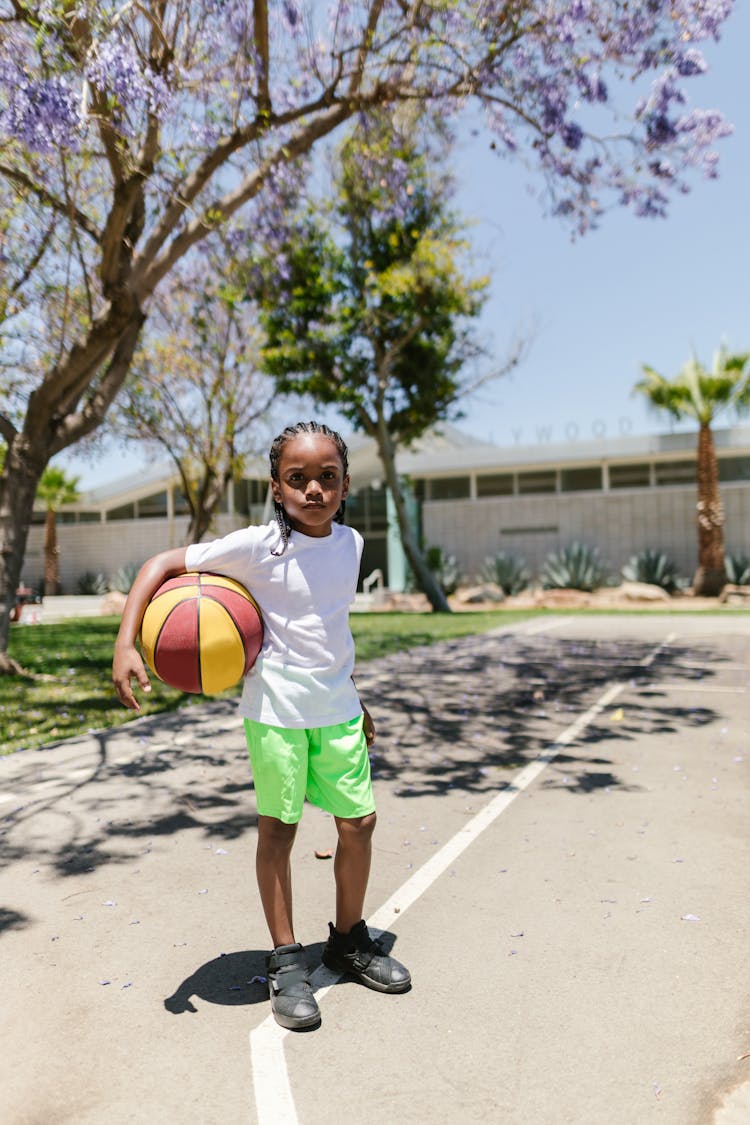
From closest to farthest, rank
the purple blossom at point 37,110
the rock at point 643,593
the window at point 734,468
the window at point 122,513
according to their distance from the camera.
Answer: the purple blossom at point 37,110 → the rock at point 643,593 → the window at point 734,468 → the window at point 122,513

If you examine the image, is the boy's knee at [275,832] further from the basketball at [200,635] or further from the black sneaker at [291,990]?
the basketball at [200,635]

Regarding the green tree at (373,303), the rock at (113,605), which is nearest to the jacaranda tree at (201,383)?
the green tree at (373,303)

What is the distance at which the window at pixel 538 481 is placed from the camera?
2994 centimetres

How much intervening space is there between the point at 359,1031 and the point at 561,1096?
26.5 inches

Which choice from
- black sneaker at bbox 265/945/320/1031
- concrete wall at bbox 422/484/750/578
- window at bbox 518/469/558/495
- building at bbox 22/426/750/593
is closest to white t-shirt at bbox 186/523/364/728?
black sneaker at bbox 265/945/320/1031

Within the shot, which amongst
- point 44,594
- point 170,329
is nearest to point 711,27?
point 170,329

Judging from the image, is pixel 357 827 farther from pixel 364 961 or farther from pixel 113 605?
pixel 113 605

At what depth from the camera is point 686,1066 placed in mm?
2484

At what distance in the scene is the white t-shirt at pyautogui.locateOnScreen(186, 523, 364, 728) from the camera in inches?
114

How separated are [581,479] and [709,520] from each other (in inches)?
211

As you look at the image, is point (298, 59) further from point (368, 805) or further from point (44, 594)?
point (44, 594)

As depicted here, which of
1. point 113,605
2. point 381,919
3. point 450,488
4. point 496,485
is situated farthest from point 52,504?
point 381,919

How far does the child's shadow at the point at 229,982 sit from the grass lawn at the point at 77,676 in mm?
4213

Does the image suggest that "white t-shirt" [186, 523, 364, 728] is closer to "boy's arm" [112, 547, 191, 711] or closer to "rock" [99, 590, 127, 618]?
"boy's arm" [112, 547, 191, 711]
